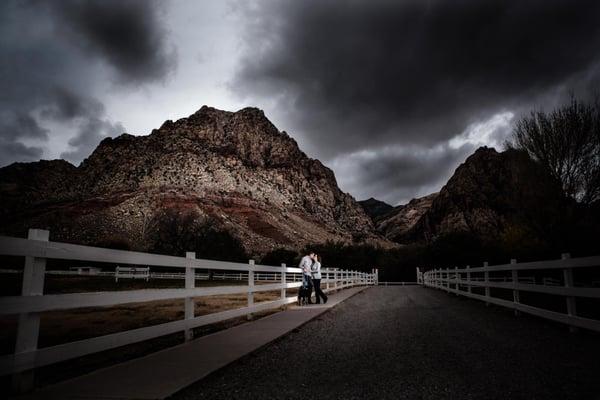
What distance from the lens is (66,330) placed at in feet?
23.6

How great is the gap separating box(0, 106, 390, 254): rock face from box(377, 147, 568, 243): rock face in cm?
2834

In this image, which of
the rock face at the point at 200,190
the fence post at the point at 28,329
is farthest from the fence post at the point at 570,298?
the rock face at the point at 200,190

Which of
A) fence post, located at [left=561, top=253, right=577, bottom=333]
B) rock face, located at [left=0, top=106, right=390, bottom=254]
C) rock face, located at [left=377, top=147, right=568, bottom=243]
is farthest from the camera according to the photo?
rock face, located at [left=0, top=106, right=390, bottom=254]

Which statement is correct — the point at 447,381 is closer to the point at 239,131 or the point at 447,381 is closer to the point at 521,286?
the point at 521,286

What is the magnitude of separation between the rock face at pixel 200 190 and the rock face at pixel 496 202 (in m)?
28.3

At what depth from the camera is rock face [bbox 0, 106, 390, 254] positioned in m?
102

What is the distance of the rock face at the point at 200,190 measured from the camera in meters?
102

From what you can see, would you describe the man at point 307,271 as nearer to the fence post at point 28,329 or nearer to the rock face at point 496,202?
the fence post at point 28,329

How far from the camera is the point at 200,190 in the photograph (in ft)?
376

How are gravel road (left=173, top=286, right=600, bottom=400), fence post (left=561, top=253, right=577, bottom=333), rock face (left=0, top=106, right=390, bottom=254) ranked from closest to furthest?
gravel road (left=173, top=286, right=600, bottom=400) < fence post (left=561, top=253, right=577, bottom=333) < rock face (left=0, top=106, right=390, bottom=254)

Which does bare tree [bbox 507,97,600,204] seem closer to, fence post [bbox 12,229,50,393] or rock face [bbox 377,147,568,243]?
rock face [bbox 377,147,568,243]

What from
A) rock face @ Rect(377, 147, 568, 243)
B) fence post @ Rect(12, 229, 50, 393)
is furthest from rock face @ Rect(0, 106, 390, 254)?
fence post @ Rect(12, 229, 50, 393)

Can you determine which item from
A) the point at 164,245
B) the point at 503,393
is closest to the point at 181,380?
the point at 503,393

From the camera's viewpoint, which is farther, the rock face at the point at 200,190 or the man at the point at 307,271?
the rock face at the point at 200,190
